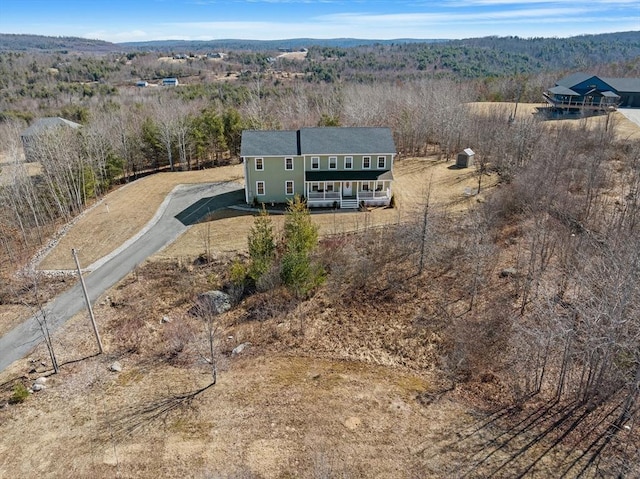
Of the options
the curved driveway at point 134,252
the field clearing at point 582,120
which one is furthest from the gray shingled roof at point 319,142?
the field clearing at point 582,120

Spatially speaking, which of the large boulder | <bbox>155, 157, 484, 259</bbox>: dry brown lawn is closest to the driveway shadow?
<bbox>155, 157, 484, 259</bbox>: dry brown lawn

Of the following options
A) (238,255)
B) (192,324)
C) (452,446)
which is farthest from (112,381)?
(452,446)

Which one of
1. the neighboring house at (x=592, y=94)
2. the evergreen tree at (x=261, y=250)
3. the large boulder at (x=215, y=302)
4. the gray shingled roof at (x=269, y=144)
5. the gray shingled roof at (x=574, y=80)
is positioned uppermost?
the gray shingled roof at (x=574, y=80)

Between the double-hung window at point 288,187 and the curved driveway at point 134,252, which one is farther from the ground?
the double-hung window at point 288,187

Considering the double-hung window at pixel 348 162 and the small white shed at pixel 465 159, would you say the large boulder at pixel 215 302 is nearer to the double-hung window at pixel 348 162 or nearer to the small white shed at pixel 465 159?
the double-hung window at pixel 348 162

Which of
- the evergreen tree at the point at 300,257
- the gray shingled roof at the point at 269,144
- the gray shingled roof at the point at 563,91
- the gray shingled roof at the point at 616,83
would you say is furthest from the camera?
the gray shingled roof at the point at 616,83

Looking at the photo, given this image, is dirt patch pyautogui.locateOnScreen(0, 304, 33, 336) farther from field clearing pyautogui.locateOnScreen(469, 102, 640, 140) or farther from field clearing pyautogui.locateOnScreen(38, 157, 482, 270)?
field clearing pyautogui.locateOnScreen(469, 102, 640, 140)

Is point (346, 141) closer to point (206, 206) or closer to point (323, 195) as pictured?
point (323, 195)
